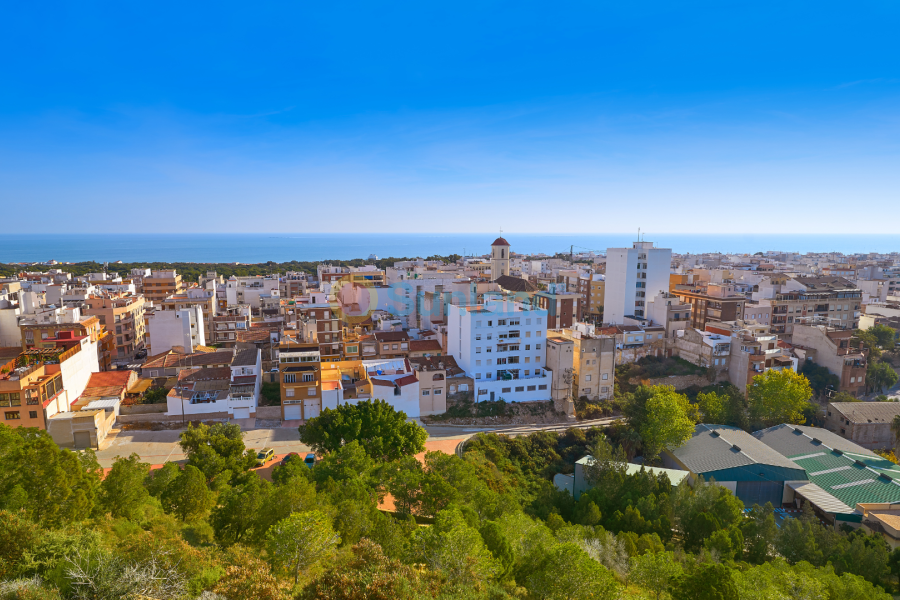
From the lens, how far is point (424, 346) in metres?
34.1

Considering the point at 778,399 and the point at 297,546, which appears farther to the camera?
the point at 778,399

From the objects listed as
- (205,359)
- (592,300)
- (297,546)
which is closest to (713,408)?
(592,300)

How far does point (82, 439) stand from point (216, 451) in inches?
374

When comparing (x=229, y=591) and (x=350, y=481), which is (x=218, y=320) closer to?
(x=350, y=481)

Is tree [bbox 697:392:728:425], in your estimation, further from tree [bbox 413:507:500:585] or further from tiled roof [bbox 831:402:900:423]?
tree [bbox 413:507:500:585]

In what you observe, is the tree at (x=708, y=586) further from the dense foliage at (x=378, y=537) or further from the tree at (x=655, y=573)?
the tree at (x=655, y=573)

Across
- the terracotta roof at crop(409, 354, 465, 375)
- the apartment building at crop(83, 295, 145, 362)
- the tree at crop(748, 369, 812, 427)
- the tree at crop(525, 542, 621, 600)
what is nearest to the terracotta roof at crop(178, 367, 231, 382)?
the terracotta roof at crop(409, 354, 465, 375)

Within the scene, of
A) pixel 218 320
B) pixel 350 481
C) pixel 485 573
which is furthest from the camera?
pixel 218 320

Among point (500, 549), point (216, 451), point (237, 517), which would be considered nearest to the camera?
point (500, 549)

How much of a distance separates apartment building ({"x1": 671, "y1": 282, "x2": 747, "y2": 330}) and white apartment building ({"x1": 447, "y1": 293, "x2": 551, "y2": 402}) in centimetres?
1677

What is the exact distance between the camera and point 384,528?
493 inches

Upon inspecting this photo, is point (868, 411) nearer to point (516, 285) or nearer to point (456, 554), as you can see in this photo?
point (516, 285)

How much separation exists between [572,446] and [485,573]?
1808 centimetres

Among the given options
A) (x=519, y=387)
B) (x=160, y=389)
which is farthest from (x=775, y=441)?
(x=160, y=389)
